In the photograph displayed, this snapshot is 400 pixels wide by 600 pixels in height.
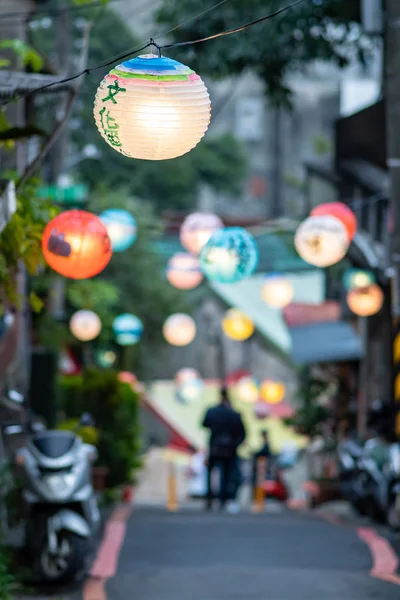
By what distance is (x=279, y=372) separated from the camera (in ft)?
152

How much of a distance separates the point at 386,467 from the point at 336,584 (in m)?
4.38

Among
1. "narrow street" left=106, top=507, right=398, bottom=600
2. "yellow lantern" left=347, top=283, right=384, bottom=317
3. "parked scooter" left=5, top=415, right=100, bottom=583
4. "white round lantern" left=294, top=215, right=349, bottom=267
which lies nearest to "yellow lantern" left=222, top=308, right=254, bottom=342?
"yellow lantern" left=347, top=283, right=384, bottom=317

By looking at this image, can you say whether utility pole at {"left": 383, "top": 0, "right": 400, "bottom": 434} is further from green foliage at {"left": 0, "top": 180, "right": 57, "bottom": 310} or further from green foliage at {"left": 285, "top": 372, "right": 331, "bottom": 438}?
green foliage at {"left": 285, "top": 372, "right": 331, "bottom": 438}

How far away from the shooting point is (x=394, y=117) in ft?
48.9

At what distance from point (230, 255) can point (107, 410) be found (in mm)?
8196

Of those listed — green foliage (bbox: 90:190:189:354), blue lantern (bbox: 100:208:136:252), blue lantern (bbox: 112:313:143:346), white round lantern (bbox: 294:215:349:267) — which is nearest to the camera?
white round lantern (bbox: 294:215:349:267)

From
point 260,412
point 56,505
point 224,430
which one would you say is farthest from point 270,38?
point 260,412

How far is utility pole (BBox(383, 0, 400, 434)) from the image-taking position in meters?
14.8

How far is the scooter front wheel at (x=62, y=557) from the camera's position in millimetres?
9477

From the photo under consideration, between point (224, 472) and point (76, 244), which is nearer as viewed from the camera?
point (76, 244)

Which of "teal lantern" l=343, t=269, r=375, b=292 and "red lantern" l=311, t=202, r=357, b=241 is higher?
"red lantern" l=311, t=202, r=357, b=241

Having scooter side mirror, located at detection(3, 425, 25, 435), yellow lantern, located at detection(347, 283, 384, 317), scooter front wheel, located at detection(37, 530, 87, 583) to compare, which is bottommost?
scooter front wheel, located at detection(37, 530, 87, 583)

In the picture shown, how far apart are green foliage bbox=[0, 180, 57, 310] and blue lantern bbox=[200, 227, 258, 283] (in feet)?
8.21

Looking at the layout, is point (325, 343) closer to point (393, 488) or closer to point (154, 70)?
point (393, 488)
